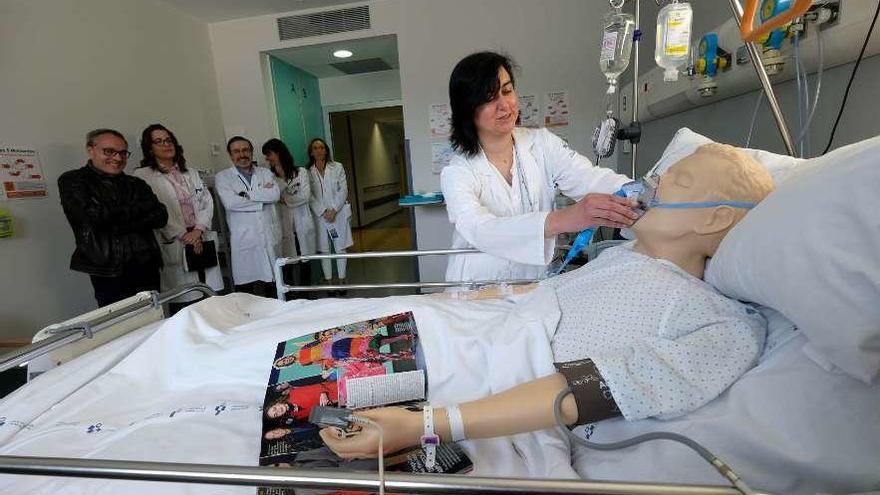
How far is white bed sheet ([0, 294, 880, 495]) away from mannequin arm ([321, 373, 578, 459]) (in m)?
0.10

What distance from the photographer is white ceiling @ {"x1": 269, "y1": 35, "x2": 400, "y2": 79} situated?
4645 mm

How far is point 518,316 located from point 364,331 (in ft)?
1.36

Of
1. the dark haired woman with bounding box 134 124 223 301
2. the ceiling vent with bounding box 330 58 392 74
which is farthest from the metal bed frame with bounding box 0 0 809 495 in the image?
the ceiling vent with bounding box 330 58 392 74

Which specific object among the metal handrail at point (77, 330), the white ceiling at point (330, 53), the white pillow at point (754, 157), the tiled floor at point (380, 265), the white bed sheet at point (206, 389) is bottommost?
the tiled floor at point (380, 265)

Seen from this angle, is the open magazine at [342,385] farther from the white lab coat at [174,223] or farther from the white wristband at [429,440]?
the white lab coat at [174,223]

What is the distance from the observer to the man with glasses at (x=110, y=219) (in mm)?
2578

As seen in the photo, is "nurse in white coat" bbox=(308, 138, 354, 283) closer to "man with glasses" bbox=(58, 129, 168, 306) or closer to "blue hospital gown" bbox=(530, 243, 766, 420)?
Result: "man with glasses" bbox=(58, 129, 168, 306)

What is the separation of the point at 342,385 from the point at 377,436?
0.27m

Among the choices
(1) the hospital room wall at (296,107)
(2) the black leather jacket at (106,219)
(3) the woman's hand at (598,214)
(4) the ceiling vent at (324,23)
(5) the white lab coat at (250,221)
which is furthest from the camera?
(1) the hospital room wall at (296,107)

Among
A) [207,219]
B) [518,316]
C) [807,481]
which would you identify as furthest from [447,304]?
[207,219]

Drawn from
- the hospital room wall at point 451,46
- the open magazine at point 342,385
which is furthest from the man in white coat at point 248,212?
the open magazine at point 342,385

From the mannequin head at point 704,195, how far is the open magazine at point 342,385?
68 centimetres

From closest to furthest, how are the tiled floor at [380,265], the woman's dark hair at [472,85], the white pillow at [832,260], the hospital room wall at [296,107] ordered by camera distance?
the white pillow at [832,260] → the woman's dark hair at [472,85] → the tiled floor at [380,265] → the hospital room wall at [296,107]

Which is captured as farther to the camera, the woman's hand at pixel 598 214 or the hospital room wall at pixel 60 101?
the hospital room wall at pixel 60 101
